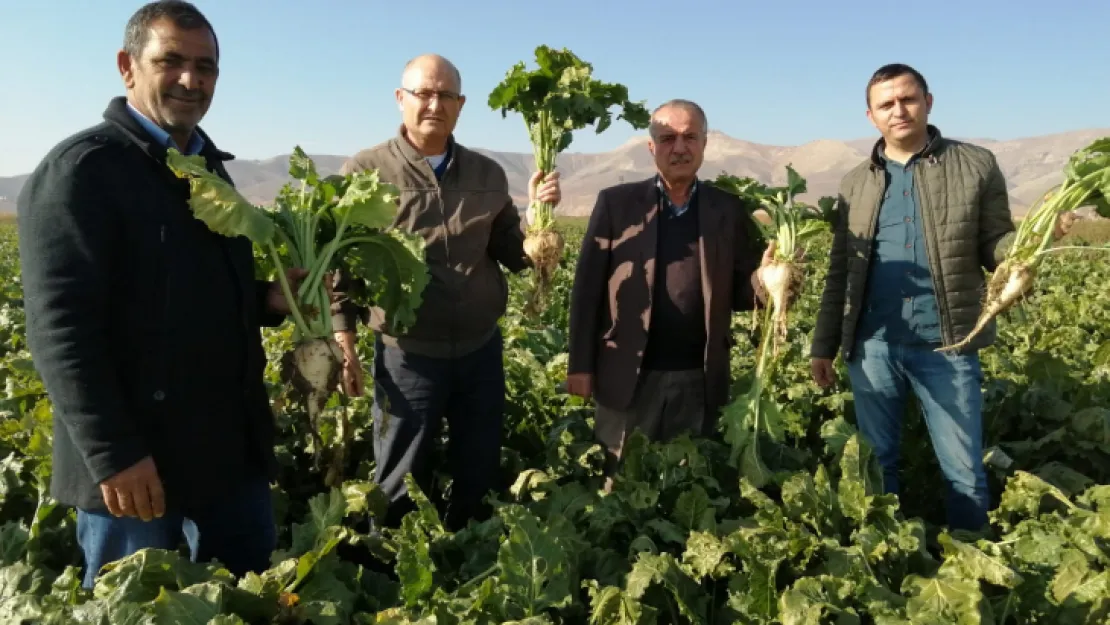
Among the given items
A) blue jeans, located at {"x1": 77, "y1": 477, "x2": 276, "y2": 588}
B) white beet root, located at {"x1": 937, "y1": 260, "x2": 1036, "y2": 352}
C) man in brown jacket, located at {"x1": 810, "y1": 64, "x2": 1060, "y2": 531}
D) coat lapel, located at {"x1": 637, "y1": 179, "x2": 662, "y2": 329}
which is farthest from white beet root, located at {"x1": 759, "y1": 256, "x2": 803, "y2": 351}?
blue jeans, located at {"x1": 77, "y1": 477, "x2": 276, "y2": 588}

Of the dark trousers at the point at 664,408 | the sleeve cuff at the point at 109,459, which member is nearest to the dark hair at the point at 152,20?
the sleeve cuff at the point at 109,459

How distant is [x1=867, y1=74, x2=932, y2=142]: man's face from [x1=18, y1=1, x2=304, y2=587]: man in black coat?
3.14 metres

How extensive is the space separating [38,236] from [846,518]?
3.39 meters

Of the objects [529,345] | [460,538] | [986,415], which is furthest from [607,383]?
[529,345]

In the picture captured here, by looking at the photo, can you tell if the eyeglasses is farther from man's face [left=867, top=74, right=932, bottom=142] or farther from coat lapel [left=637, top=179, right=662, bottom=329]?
man's face [left=867, top=74, right=932, bottom=142]

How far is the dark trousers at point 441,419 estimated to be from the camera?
3906mm

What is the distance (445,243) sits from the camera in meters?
3.81

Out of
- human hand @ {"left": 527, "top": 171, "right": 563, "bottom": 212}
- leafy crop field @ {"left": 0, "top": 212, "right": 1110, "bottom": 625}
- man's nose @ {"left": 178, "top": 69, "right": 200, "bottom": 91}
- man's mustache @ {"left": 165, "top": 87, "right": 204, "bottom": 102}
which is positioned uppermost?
man's nose @ {"left": 178, "top": 69, "right": 200, "bottom": 91}

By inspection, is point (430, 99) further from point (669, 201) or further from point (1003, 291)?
point (1003, 291)

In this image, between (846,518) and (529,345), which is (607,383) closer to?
(846,518)

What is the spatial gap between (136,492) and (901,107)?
380 centimetres

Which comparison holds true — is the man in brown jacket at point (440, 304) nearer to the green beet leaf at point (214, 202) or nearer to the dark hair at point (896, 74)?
the green beet leaf at point (214, 202)

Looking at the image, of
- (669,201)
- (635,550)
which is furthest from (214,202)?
(669,201)

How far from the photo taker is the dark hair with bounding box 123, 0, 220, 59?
2527 millimetres
